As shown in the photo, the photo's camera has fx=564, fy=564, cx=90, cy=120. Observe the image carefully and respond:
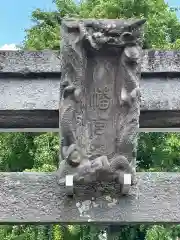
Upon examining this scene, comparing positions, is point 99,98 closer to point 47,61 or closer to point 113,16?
point 47,61

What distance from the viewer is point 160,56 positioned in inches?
89.2

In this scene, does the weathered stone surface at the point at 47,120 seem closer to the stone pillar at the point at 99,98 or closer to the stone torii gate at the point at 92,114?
the stone torii gate at the point at 92,114

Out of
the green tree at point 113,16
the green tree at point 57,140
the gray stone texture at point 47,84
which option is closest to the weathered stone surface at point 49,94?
the gray stone texture at point 47,84

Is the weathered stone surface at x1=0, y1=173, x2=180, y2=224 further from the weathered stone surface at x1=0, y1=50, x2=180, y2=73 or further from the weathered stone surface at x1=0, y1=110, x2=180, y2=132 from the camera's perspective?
the weathered stone surface at x1=0, y1=50, x2=180, y2=73

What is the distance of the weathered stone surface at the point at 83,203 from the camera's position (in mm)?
2158

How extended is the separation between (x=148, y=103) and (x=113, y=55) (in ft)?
0.83

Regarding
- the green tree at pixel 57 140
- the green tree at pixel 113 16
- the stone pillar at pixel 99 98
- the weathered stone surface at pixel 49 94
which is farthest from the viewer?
the green tree at pixel 113 16

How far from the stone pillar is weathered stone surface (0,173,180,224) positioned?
123 mm

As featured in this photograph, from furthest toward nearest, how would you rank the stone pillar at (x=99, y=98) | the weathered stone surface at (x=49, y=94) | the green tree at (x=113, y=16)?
1. the green tree at (x=113, y=16)
2. the weathered stone surface at (x=49, y=94)
3. the stone pillar at (x=99, y=98)

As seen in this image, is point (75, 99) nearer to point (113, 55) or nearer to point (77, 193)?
point (113, 55)

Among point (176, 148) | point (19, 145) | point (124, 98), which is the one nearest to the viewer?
point (124, 98)

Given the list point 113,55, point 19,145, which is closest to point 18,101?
point 113,55

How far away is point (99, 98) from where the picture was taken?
83.3 inches

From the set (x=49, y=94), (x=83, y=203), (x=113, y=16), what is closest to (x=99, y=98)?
(x=49, y=94)
